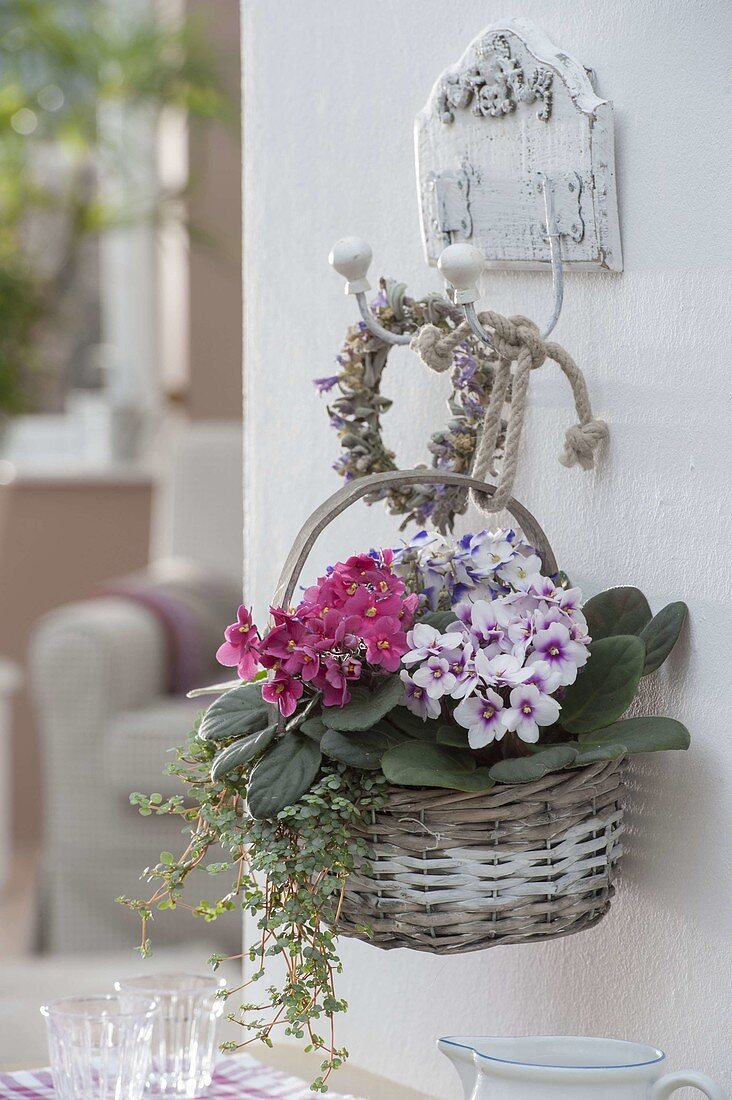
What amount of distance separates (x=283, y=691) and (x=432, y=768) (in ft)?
0.29

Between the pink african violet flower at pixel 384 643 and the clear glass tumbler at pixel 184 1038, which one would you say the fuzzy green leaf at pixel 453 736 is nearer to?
the pink african violet flower at pixel 384 643

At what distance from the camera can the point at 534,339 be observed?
0.85 metres

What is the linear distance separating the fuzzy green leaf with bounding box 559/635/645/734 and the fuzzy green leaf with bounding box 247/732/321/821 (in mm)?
→ 149

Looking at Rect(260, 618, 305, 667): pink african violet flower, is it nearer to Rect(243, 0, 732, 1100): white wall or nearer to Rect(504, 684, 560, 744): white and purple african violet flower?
Rect(504, 684, 560, 744): white and purple african violet flower

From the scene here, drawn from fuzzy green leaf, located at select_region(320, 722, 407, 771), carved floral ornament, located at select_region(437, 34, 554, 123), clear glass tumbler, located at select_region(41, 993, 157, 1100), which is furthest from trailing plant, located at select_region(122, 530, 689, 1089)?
carved floral ornament, located at select_region(437, 34, 554, 123)

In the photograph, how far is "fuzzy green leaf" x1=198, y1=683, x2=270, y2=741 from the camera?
0.79m

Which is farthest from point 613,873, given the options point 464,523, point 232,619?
point 232,619

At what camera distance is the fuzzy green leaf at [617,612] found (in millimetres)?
838

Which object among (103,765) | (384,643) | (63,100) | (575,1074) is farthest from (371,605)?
(63,100)

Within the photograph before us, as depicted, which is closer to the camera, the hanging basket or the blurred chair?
the hanging basket

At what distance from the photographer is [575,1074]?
0.70m

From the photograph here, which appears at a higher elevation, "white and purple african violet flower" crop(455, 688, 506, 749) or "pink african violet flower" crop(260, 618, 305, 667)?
"pink african violet flower" crop(260, 618, 305, 667)

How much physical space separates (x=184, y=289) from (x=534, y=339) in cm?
345

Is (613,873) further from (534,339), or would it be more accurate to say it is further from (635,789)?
(534,339)
